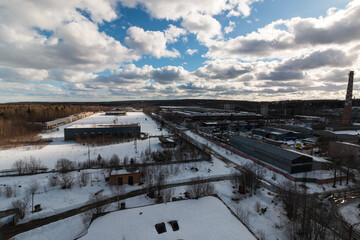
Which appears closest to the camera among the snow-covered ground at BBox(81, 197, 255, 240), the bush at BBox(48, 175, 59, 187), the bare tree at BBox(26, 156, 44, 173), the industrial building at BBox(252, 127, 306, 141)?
the snow-covered ground at BBox(81, 197, 255, 240)

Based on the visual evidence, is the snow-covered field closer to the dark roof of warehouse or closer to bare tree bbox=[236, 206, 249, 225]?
the dark roof of warehouse

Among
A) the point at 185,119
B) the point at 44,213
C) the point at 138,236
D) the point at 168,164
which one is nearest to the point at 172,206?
the point at 138,236

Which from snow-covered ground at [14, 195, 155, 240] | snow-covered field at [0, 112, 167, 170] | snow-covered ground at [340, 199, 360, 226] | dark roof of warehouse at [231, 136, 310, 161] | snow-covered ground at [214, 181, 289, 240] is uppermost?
dark roof of warehouse at [231, 136, 310, 161]

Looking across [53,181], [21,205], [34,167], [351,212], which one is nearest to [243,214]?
[351,212]

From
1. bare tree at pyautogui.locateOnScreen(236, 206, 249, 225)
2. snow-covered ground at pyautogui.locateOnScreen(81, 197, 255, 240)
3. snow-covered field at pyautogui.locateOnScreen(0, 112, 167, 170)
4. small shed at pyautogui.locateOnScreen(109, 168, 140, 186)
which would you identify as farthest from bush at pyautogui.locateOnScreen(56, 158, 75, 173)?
bare tree at pyautogui.locateOnScreen(236, 206, 249, 225)

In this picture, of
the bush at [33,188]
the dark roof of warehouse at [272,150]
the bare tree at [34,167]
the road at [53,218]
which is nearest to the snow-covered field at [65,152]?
the bare tree at [34,167]

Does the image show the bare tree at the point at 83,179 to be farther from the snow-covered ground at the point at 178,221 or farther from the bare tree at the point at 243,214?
the bare tree at the point at 243,214
